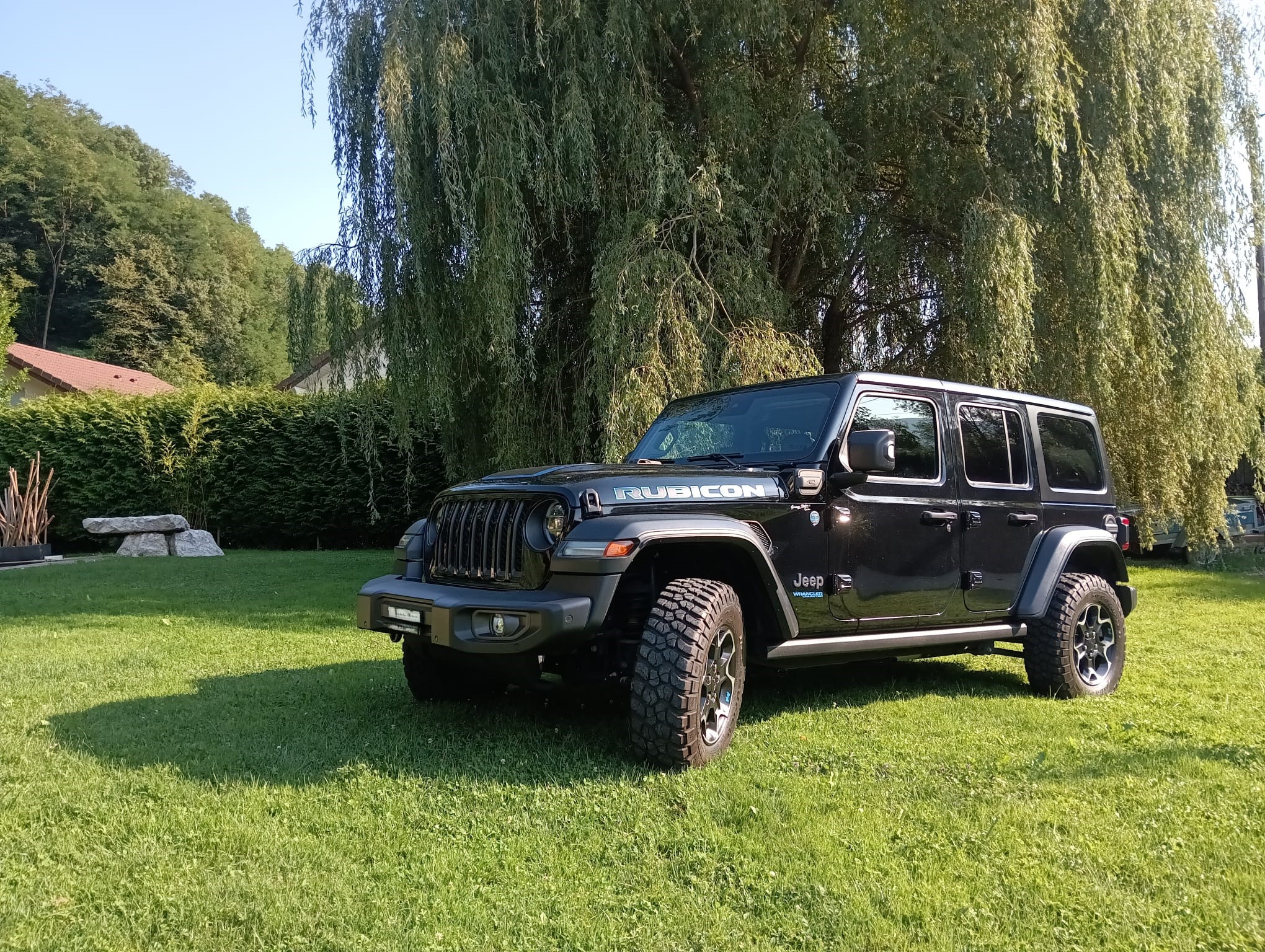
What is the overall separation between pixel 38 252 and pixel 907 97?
46.6 m

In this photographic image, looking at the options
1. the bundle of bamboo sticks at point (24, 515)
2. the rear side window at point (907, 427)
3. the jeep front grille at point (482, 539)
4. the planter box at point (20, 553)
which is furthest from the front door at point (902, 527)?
the bundle of bamboo sticks at point (24, 515)

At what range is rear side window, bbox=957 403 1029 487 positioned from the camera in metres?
5.36

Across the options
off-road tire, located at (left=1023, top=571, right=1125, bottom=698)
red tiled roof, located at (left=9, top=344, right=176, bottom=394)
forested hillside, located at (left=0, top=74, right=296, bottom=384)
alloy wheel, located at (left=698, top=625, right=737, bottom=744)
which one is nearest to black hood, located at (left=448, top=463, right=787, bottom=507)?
alloy wheel, located at (left=698, top=625, right=737, bottom=744)

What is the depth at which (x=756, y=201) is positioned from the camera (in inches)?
387

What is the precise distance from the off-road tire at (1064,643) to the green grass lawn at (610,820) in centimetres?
17

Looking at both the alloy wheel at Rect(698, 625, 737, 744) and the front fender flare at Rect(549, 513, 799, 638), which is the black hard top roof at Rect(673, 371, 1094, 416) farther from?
the alloy wheel at Rect(698, 625, 737, 744)

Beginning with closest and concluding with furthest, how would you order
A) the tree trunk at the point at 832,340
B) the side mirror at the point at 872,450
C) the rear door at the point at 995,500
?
the side mirror at the point at 872,450 < the rear door at the point at 995,500 < the tree trunk at the point at 832,340

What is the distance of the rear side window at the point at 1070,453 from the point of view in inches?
229

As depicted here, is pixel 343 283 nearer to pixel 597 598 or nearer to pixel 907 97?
pixel 907 97

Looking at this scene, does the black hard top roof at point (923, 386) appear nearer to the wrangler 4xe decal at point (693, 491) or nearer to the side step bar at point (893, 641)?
the wrangler 4xe decal at point (693, 491)

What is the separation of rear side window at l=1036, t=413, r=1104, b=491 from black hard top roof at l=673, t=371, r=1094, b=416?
9cm

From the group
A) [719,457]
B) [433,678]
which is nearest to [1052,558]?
[719,457]

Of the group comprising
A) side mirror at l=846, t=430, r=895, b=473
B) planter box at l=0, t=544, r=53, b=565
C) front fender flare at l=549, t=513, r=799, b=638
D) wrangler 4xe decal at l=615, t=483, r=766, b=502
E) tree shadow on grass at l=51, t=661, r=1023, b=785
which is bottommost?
tree shadow on grass at l=51, t=661, r=1023, b=785

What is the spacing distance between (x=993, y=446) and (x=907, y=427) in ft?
2.45
